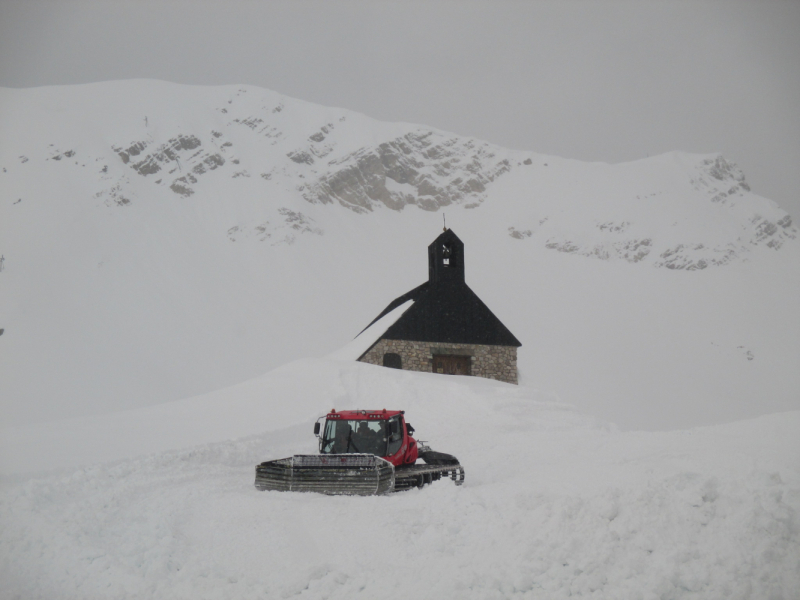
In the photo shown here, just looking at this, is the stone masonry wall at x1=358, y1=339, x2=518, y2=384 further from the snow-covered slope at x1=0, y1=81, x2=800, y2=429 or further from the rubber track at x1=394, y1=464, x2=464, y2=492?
the rubber track at x1=394, y1=464, x2=464, y2=492

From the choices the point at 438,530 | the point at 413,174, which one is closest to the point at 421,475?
the point at 438,530

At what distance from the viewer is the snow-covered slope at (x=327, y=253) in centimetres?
5078

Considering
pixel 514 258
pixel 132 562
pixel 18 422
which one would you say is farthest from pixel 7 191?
pixel 132 562

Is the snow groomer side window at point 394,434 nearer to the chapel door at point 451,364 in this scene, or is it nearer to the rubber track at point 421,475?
the rubber track at point 421,475

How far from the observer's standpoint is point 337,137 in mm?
101938

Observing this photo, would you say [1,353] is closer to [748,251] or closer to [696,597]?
[696,597]

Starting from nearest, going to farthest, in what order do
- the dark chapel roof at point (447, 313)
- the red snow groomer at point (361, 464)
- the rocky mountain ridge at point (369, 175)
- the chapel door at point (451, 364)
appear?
the red snow groomer at point (361, 464)
the dark chapel roof at point (447, 313)
the chapel door at point (451, 364)
the rocky mountain ridge at point (369, 175)

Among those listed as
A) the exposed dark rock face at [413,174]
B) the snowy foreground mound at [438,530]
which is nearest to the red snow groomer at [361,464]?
the snowy foreground mound at [438,530]

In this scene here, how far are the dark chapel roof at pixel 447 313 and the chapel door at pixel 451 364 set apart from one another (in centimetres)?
77

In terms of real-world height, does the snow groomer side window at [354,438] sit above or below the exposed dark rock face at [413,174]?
below

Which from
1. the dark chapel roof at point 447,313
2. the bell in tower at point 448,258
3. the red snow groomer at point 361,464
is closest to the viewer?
the red snow groomer at point 361,464

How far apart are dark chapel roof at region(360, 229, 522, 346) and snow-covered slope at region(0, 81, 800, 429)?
579 inches

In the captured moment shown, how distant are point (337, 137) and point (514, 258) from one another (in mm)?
39206

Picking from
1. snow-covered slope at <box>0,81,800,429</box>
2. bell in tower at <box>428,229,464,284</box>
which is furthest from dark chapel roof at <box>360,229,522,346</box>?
snow-covered slope at <box>0,81,800,429</box>
